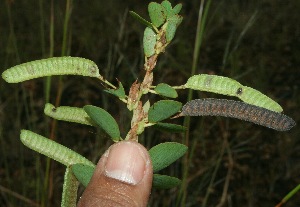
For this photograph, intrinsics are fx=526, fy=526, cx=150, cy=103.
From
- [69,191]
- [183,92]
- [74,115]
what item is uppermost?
[183,92]

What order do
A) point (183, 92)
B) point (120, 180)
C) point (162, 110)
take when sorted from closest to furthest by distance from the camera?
point (162, 110)
point (120, 180)
point (183, 92)

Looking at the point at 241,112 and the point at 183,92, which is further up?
the point at 183,92

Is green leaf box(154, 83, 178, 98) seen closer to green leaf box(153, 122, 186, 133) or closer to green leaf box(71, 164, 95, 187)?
green leaf box(153, 122, 186, 133)

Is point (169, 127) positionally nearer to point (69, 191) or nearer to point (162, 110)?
point (162, 110)

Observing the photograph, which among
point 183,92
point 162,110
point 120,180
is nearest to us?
point 162,110

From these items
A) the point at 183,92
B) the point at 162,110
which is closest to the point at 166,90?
the point at 162,110

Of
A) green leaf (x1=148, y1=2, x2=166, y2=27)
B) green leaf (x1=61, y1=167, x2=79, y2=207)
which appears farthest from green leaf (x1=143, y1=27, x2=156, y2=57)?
green leaf (x1=61, y1=167, x2=79, y2=207)

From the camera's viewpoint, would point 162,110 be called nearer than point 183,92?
Yes
